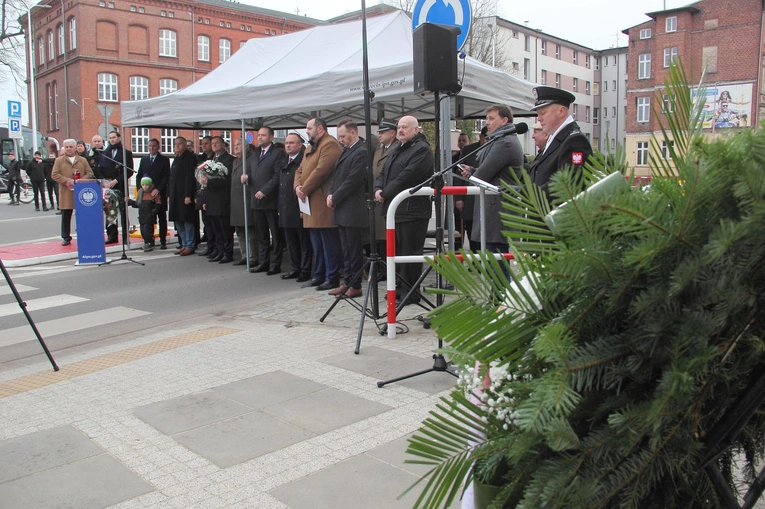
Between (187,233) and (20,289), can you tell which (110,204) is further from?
(20,289)

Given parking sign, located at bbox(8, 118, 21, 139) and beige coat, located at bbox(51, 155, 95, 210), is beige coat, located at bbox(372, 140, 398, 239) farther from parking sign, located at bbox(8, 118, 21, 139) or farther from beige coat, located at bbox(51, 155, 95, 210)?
parking sign, located at bbox(8, 118, 21, 139)

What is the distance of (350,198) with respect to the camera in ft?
28.5

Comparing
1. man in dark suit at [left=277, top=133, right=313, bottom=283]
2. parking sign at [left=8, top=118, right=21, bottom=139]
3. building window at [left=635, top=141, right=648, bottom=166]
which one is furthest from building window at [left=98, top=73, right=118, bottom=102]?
building window at [left=635, top=141, right=648, bottom=166]

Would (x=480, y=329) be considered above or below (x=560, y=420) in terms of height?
above

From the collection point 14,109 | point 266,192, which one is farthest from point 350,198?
point 14,109

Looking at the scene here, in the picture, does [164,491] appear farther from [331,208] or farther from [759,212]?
[331,208]

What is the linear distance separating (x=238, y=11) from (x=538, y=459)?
65153 mm

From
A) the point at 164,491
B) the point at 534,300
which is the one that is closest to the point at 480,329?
the point at 534,300

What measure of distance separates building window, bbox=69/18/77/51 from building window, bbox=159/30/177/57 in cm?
645

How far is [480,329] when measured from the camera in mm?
1320

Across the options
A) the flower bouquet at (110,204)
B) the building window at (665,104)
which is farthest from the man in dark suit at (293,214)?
the building window at (665,104)

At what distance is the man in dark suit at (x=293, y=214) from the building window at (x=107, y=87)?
48979mm

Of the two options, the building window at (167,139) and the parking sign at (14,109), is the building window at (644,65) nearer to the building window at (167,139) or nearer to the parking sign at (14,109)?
the building window at (167,139)

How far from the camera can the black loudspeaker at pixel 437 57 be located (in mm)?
5145
